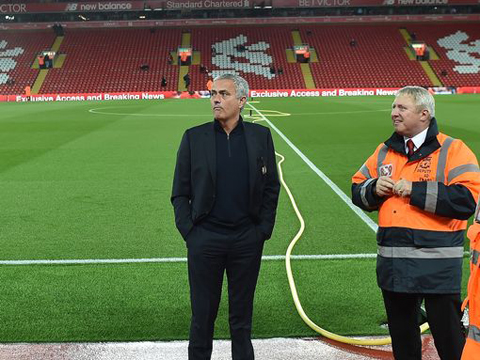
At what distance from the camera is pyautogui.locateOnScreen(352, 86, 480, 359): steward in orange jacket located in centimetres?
336

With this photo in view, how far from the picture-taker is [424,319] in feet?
15.3

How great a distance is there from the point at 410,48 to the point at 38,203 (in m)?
55.1

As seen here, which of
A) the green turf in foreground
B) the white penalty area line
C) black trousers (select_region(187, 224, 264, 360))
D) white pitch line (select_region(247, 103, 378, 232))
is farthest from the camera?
white pitch line (select_region(247, 103, 378, 232))

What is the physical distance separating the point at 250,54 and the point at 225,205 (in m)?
55.8

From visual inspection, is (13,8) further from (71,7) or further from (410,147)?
(410,147)

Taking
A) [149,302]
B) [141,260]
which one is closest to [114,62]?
[141,260]

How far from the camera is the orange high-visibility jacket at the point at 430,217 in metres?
3.35

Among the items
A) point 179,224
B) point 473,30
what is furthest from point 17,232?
point 473,30

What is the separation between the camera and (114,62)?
2265 inches

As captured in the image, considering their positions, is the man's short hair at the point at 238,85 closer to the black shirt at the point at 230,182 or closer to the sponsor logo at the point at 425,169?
the black shirt at the point at 230,182

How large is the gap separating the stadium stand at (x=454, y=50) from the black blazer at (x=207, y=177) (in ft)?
175

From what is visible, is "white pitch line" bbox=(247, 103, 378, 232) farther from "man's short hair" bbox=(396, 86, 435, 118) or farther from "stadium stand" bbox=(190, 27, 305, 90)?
"stadium stand" bbox=(190, 27, 305, 90)

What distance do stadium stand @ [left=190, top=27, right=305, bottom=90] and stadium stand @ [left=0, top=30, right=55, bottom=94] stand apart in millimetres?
15222

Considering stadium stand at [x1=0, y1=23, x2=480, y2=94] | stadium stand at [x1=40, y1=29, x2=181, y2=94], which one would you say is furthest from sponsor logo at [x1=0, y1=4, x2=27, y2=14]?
stadium stand at [x1=40, y1=29, x2=181, y2=94]
